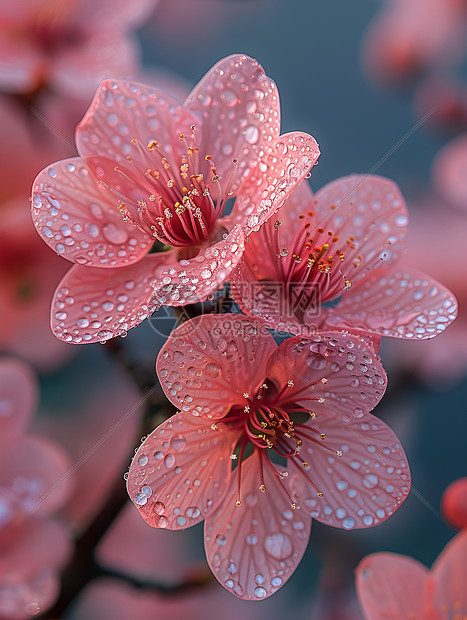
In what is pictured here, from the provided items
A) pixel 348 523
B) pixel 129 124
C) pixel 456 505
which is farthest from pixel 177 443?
pixel 456 505

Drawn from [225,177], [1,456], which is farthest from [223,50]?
[1,456]

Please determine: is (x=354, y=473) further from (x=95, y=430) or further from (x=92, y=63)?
(x=92, y=63)

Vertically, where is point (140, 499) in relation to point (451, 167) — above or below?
above

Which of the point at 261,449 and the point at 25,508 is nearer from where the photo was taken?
the point at 261,449

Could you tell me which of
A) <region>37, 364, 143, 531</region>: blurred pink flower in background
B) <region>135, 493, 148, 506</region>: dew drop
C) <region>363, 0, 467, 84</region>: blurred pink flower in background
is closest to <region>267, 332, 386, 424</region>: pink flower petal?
<region>135, 493, 148, 506</region>: dew drop

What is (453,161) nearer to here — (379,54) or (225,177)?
(379,54)

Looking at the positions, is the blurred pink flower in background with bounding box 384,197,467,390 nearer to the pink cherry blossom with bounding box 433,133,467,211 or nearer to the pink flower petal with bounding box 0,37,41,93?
the pink cherry blossom with bounding box 433,133,467,211
